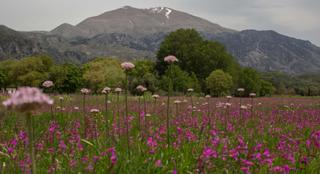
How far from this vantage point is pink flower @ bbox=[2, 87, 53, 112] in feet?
6.93

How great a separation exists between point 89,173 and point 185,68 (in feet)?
209

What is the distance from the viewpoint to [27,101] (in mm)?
2104

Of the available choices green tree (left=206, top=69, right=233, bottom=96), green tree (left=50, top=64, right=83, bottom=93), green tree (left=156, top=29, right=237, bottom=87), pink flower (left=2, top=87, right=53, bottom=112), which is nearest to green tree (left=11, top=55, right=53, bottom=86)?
green tree (left=50, top=64, right=83, bottom=93)

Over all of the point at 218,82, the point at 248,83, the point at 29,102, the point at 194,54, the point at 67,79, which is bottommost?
the point at 248,83

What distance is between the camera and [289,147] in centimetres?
654

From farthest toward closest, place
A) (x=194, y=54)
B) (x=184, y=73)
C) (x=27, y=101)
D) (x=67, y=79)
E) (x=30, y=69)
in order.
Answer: (x=30, y=69), (x=67, y=79), (x=194, y=54), (x=184, y=73), (x=27, y=101)

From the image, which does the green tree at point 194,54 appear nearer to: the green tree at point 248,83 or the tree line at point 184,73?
the tree line at point 184,73

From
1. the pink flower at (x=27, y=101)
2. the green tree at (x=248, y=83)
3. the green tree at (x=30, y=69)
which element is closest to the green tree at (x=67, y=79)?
the green tree at (x=30, y=69)

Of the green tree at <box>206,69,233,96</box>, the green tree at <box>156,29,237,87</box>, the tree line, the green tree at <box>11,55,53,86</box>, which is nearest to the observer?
the tree line

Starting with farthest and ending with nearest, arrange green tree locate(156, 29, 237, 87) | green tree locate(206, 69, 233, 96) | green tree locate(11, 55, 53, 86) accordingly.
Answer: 1. green tree locate(11, 55, 53, 86)
2. green tree locate(156, 29, 237, 87)
3. green tree locate(206, 69, 233, 96)

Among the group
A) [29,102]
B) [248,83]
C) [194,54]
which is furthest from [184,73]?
[29,102]

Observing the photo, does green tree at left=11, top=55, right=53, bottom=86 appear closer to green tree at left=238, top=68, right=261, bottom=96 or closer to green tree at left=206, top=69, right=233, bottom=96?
green tree at left=238, top=68, right=261, bottom=96

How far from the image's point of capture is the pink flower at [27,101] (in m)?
2.11

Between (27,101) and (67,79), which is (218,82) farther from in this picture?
(27,101)
